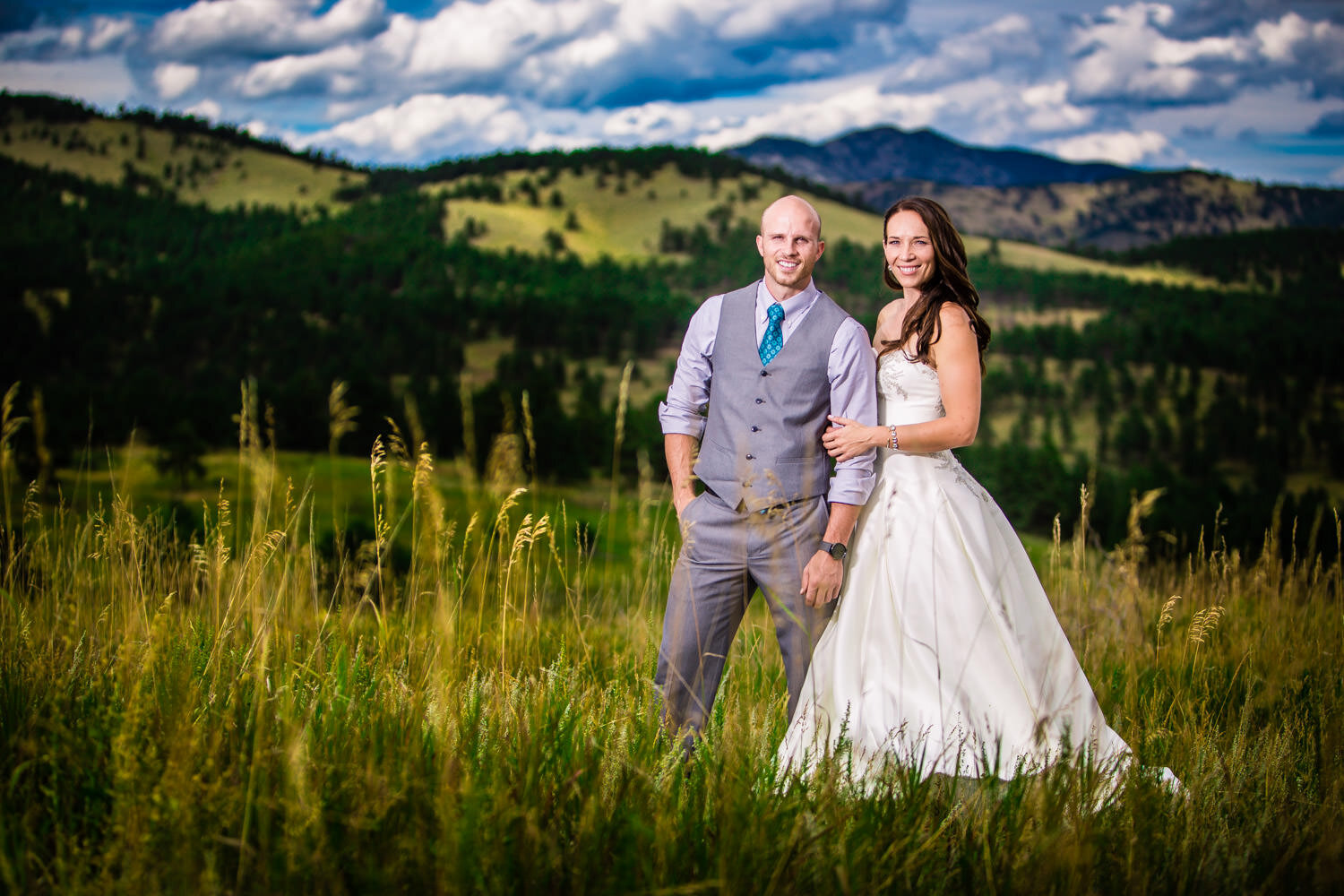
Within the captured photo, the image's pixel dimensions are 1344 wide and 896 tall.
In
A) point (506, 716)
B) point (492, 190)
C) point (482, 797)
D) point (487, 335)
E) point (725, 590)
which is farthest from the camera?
point (492, 190)

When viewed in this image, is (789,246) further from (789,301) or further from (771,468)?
(771,468)

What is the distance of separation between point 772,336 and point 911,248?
658 mm

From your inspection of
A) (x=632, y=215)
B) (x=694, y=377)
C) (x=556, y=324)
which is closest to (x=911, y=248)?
(x=694, y=377)

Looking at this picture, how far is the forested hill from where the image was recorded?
3369 inches

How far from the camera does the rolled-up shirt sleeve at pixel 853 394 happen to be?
2912 millimetres

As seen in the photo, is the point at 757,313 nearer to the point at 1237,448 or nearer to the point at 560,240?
the point at 1237,448

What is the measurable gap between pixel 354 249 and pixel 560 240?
123ft

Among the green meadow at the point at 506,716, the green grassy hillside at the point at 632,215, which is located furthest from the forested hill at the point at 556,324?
the green meadow at the point at 506,716

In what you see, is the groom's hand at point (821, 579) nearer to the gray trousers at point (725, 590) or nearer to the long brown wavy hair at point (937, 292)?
the gray trousers at point (725, 590)

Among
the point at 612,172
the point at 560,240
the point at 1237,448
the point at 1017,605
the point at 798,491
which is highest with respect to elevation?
the point at 612,172

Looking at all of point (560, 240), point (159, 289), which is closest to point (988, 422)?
point (560, 240)

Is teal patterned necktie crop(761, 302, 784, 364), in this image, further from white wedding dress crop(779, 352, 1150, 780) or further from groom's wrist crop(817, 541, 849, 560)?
groom's wrist crop(817, 541, 849, 560)

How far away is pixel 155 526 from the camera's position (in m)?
4.81

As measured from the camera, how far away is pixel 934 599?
2.91 m
